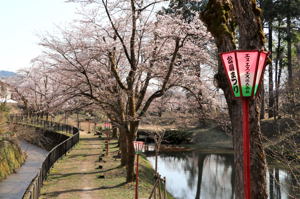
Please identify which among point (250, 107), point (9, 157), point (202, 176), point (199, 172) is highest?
point (250, 107)

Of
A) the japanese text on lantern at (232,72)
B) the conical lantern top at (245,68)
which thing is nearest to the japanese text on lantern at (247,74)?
the conical lantern top at (245,68)

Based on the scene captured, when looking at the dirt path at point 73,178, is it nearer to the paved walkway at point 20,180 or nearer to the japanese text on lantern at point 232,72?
the paved walkway at point 20,180

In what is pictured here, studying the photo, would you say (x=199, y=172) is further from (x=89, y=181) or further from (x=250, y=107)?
(x=250, y=107)

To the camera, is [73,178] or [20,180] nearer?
[73,178]

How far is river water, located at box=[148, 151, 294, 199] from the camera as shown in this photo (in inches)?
680

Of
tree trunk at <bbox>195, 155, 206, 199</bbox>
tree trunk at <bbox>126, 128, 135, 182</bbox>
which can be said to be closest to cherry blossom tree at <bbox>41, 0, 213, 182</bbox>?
tree trunk at <bbox>126, 128, 135, 182</bbox>

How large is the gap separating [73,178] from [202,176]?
30.6ft

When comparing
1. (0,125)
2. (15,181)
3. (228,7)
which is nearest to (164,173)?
(15,181)

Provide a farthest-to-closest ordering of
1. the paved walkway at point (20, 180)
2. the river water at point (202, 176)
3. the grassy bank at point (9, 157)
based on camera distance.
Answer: the grassy bank at point (9, 157) < the river water at point (202, 176) < the paved walkway at point (20, 180)

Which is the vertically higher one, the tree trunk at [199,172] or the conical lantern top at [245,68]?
the conical lantern top at [245,68]

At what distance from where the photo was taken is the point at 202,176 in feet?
70.8

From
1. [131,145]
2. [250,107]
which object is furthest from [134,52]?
[250,107]

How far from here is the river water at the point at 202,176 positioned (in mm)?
17281

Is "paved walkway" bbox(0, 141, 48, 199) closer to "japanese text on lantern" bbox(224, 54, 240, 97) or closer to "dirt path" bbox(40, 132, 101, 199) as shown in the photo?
"dirt path" bbox(40, 132, 101, 199)
